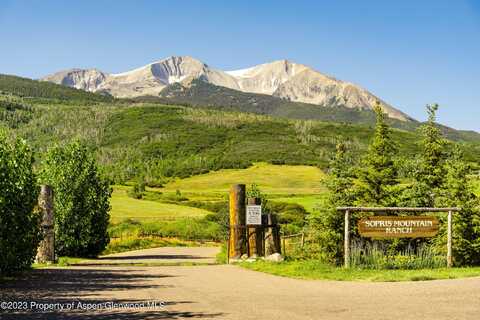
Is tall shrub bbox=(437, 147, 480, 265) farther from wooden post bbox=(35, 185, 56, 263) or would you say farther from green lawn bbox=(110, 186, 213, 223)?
green lawn bbox=(110, 186, 213, 223)

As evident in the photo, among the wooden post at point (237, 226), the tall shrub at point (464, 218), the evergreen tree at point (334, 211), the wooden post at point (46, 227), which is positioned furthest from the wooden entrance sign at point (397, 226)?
the wooden post at point (46, 227)

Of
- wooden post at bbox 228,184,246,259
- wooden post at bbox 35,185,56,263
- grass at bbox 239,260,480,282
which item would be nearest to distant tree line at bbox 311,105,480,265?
grass at bbox 239,260,480,282

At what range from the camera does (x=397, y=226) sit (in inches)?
794

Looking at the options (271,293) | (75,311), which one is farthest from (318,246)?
(75,311)

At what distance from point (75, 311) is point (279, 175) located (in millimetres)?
182875

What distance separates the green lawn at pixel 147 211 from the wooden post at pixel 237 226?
59452mm

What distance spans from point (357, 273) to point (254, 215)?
7.73 m

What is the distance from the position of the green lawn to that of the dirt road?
67.2 metres

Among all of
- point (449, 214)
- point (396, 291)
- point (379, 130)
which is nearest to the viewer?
point (396, 291)

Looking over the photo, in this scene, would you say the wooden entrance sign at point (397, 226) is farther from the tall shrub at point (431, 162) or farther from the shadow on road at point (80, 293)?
the tall shrub at point (431, 162)

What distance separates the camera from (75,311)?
11.0 metres

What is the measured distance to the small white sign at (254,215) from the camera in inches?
963

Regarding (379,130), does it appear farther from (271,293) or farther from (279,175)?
(279,175)

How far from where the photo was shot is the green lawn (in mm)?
87681
